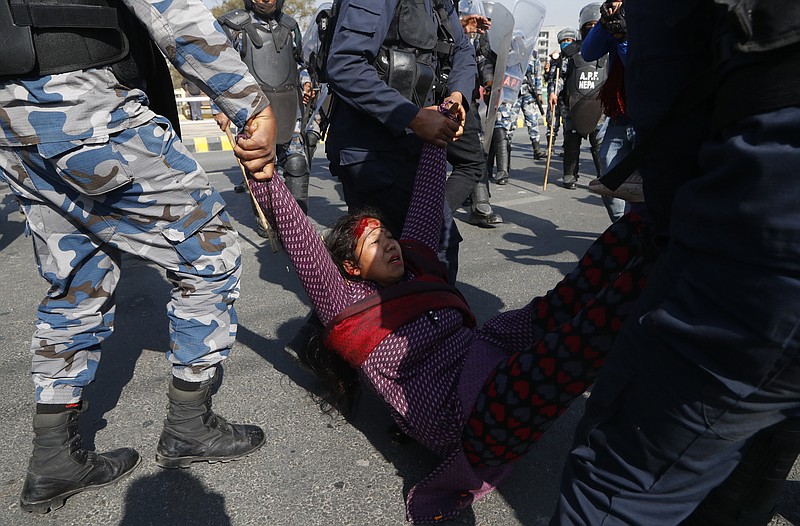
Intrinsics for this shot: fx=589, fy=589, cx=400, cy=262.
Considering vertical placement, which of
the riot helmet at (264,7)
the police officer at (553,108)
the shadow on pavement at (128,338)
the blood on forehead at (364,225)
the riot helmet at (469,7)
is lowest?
the shadow on pavement at (128,338)

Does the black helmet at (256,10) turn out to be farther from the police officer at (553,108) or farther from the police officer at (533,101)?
the police officer at (533,101)

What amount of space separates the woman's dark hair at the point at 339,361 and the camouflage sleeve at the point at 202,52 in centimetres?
59

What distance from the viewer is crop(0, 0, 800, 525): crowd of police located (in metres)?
0.79

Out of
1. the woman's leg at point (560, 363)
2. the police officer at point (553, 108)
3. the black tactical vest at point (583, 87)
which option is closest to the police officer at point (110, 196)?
the woman's leg at point (560, 363)

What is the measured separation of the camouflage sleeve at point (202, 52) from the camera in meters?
1.47

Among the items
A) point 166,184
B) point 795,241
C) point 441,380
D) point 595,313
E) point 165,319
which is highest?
point 795,241

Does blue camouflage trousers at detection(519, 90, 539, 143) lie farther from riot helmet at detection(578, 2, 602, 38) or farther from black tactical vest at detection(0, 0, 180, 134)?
black tactical vest at detection(0, 0, 180, 134)

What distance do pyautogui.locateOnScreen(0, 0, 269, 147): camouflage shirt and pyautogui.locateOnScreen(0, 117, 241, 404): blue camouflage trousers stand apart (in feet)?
0.12

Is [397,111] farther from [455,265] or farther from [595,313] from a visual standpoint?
[595,313]

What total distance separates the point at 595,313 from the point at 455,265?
1.50m

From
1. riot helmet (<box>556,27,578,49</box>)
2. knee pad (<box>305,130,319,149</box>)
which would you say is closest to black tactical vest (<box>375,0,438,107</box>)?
knee pad (<box>305,130,319,149</box>)

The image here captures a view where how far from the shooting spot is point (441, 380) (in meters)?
1.70

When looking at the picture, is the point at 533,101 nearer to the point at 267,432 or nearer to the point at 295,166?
the point at 295,166

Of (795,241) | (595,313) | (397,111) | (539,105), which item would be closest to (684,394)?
(795,241)
